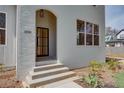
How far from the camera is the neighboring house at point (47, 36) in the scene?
23.6ft

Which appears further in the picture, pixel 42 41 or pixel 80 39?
pixel 80 39

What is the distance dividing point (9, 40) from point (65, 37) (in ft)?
10.1

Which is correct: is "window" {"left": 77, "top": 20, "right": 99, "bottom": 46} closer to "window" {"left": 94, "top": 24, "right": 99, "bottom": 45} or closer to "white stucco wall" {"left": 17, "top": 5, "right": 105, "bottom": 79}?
"window" {"left": 94, "top": 24, "right": 99, "bottom": 45}

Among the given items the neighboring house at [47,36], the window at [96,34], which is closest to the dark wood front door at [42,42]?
the neighboring house at [47,36]

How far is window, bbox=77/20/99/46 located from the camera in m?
10.8

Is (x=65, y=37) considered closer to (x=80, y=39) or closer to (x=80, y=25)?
(x=80, y=39)

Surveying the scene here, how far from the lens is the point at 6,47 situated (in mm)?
8648

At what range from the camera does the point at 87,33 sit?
11.8 m

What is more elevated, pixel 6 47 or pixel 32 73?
pixel 6 47

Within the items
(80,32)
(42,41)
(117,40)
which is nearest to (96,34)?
(80,32)

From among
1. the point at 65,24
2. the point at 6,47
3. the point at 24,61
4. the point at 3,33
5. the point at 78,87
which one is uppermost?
the point at 65,24

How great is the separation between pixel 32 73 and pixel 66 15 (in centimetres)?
420

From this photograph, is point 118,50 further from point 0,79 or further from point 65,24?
A: point 0,79
